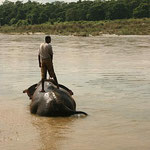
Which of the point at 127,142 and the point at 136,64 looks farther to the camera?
the point at 136,64

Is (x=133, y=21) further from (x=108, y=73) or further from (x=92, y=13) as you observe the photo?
(x=108, y=73)

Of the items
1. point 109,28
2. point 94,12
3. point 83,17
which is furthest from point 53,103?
point 83,17

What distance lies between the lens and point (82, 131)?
8555 millimetres

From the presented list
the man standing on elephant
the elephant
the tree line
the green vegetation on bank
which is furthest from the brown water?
the tree line

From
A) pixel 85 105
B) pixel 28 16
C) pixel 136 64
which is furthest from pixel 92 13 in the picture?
pixel 85 105

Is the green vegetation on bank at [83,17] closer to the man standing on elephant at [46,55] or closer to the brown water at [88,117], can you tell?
the brown water at [88,117]

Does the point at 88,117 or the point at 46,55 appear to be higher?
the point at 46,55

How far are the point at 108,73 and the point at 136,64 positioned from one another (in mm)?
3950

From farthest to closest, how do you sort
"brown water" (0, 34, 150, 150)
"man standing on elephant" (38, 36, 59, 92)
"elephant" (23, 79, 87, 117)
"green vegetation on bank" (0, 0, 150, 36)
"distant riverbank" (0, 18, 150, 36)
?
"green vegetation on bank" (0, 0, 150, 36) < "distant riverbank" (0, 18, 150, 36) < "man standing on elephant" (38, 36, 59, 92) < "elephant" (23, 79, 87, 117) < "brown water" (0, 34, 150, 150)

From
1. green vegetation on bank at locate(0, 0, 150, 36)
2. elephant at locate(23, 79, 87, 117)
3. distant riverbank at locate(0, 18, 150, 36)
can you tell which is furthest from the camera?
green vegetation on bank at locate(0, 0, 150, 36)

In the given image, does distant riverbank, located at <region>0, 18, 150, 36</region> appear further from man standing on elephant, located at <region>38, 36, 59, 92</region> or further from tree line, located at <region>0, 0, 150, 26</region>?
man standing on elephant, located at <region>38, 36, 59, 92</region>

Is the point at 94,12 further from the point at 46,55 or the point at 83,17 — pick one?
the point at 46,55

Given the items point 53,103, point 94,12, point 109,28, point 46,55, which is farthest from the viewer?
point 94,12

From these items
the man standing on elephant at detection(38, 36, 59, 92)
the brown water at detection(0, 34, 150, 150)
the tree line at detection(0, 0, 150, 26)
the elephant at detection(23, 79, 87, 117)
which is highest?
the tree line at detection(0, 0, 150, 26)
